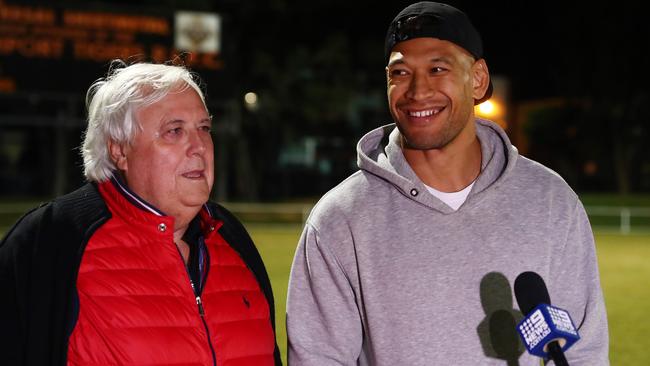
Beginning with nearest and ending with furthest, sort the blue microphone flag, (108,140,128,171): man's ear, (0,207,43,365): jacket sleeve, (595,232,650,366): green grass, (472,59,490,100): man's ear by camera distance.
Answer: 1. the blue microphone flag
2. (0,207,43,365): jacket sleeve
3. (108,140,128,171): man's ear
4. (472,59,490,100): man's ear
5. (595,232,650,366): green grass

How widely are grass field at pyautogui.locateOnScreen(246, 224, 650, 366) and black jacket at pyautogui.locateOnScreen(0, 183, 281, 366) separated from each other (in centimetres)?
441

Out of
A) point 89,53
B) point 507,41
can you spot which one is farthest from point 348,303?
point 507,41

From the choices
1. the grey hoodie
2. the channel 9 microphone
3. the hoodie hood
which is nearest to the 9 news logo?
the channel 9 microphone

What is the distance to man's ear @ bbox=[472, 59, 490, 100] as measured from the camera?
8.24 feet

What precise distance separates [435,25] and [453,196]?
51cm

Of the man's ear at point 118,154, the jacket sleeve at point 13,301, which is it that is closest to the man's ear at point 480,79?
the man's ear at point 118,154

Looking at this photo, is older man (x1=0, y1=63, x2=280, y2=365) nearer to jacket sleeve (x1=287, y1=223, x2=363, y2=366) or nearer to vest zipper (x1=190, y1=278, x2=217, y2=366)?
vest zipper (x1=190, y1=278, x2=217, y2=366)

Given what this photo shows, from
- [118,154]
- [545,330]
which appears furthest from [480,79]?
[545,330]

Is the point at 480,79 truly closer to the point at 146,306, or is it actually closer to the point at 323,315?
the point at 323,315

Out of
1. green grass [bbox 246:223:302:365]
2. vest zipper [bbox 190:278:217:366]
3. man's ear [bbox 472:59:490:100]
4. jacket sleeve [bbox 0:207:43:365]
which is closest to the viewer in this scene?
jacket sleeve [bbox 0:207:43:365]

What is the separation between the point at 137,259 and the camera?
2.28m

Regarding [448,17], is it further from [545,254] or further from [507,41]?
[507,41]

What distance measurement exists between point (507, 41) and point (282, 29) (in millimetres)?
15079

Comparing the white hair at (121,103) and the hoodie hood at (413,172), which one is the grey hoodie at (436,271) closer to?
the hoodie hood at (413,172)
